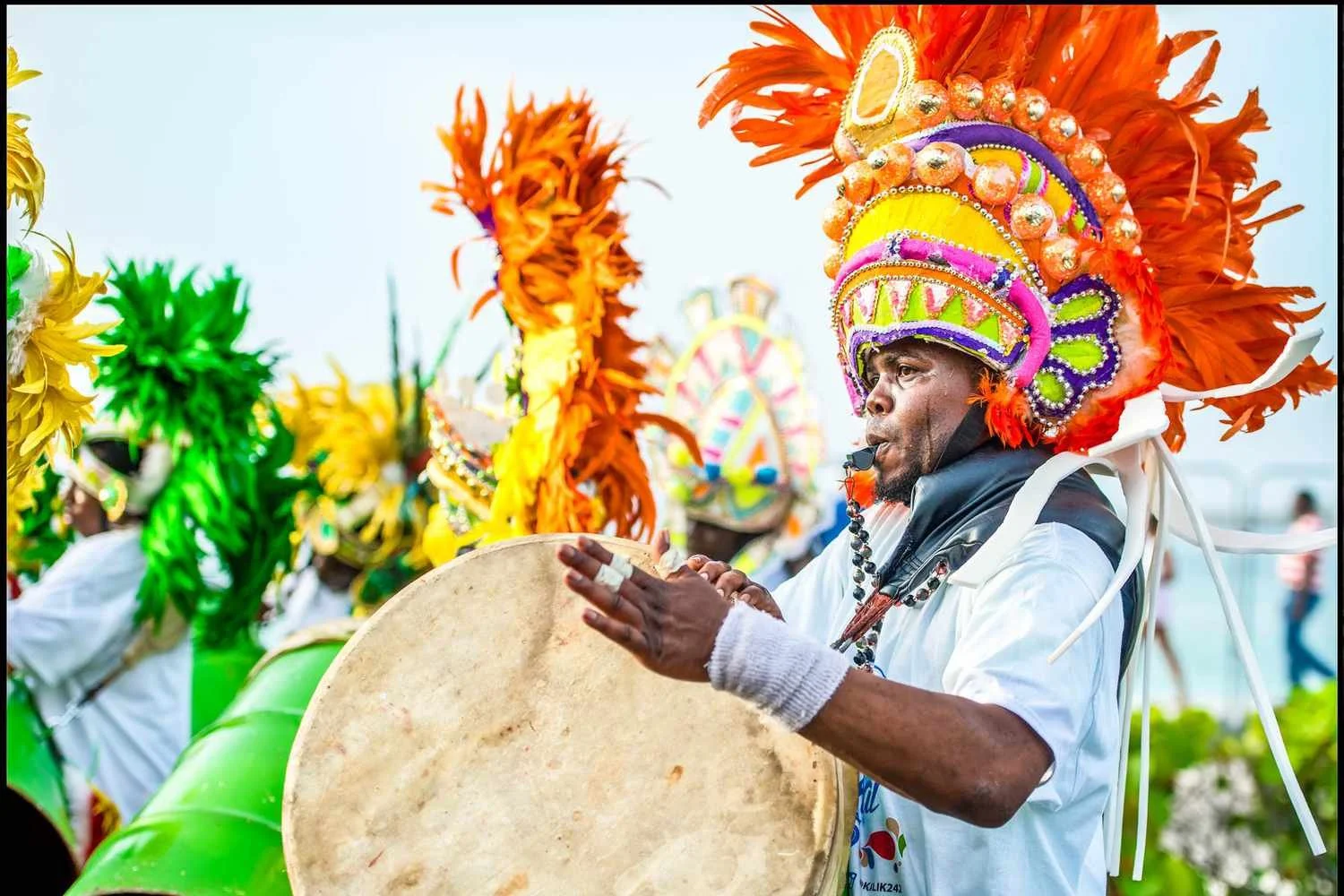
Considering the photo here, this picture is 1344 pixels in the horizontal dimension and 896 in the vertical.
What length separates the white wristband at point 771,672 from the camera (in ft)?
5.98

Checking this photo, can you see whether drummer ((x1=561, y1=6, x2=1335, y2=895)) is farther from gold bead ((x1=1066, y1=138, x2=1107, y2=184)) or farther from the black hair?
the black hair

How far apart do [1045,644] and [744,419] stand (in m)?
5.21

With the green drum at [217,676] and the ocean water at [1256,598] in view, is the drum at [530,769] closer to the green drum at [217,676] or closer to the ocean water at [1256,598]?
the green drum at [217,676]

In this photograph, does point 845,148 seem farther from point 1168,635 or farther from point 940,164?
point 1168,635

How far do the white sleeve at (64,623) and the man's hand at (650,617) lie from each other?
154 inches

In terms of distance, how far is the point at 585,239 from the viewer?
12.2 feet

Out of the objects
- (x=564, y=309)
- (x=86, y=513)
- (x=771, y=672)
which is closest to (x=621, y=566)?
(x=771, y=672)

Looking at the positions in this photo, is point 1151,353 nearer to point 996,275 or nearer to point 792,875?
point 996,275

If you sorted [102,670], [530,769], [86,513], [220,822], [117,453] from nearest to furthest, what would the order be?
[530,769], [220,822], [102,670], [117,453], [86,513]

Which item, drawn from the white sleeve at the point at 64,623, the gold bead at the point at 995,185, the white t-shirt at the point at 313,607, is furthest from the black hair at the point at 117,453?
the gold bead at the point at 995,185

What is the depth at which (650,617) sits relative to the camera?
1821 mm

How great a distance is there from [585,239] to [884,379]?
145 cm

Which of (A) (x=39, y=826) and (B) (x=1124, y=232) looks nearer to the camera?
(B) (x=1124, y=232)

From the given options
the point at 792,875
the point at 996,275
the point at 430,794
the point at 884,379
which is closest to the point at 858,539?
the point at 884,379
